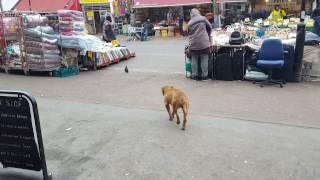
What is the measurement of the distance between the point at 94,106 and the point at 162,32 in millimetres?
19343

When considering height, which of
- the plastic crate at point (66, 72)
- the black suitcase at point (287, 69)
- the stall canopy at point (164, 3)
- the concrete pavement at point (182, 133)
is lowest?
the concrete pavement at point (182, 133)

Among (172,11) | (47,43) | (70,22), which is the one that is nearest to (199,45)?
(70,22)

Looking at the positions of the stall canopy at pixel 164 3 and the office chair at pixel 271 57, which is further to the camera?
the stall canopy at pixel 164 3

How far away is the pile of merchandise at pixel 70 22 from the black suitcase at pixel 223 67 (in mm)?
4808

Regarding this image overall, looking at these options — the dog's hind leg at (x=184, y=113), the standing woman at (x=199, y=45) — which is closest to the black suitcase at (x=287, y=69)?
the standing woman at (x=199, y=45)

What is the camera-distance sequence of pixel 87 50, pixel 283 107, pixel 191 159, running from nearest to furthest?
pixel 191 159
pixel 283 107
pixel 87 50

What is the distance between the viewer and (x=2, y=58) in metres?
13.4

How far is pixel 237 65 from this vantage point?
1009cm

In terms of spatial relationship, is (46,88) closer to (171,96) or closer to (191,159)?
(171,96)

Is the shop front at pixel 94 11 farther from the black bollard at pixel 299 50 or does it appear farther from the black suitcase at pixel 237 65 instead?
the black bollard at pixel 299 50

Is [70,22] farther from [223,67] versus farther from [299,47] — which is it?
[299,47]

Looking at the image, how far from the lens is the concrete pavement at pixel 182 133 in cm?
489

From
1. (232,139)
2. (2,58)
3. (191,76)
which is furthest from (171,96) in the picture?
(2,58)

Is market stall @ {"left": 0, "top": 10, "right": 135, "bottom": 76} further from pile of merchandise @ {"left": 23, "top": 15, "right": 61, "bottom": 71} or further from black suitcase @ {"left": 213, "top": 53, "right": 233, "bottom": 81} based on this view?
black suitcase @ {"left": 213, "top": 53, "right": 233, "bottom": 81}
